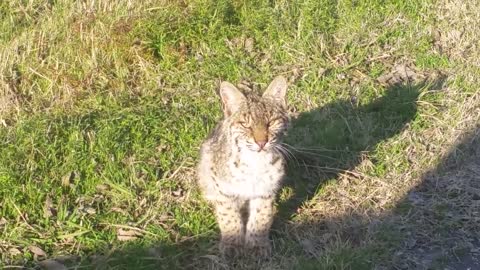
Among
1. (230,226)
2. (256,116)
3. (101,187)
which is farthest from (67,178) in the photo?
(256,116)

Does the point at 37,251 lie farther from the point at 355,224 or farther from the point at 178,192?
the point at 355,224

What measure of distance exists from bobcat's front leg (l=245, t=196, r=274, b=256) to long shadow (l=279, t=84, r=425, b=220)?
337mm

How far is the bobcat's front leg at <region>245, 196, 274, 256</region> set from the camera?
14.7ft

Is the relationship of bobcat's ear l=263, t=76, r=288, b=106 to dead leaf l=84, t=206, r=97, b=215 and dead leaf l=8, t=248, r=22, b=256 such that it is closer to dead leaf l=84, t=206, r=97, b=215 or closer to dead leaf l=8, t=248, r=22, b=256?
dead leaf l=84, t=206, r=97, b=215

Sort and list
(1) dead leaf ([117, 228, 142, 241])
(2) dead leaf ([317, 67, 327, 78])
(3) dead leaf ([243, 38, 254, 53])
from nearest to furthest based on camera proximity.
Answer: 1. (1) dead leaf ([117, 228, 142, 241])
2. (2) dead leaf ([317, 67, 327, 78])
3. (3) dead leaf ([243, 38, 254, 53])

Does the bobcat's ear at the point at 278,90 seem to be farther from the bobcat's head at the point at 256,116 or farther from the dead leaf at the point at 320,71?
the dead leaf at the point at 320,71

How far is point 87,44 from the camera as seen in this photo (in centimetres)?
620

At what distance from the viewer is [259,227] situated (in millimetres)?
4500

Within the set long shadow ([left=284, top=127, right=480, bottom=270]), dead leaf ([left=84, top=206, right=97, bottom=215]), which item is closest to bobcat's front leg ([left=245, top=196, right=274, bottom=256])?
long shadow ([left=284, top=127, right=480, bottom=270])

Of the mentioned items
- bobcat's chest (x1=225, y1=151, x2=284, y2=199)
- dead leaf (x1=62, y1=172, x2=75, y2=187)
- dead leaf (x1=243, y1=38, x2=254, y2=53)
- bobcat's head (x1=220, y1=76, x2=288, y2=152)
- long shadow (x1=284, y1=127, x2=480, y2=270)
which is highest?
bobcat's head (x1=220, y1=76, x2=288, y2=152)

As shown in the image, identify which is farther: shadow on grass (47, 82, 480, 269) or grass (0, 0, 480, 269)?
grass (0, 0, 480, 269)

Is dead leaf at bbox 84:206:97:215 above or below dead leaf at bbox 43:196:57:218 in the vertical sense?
below

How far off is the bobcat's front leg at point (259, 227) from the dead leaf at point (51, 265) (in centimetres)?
115

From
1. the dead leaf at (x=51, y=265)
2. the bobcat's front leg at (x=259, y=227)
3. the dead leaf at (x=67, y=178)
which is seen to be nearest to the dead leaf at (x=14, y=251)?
the dead leaf at (x=51, y=265)
